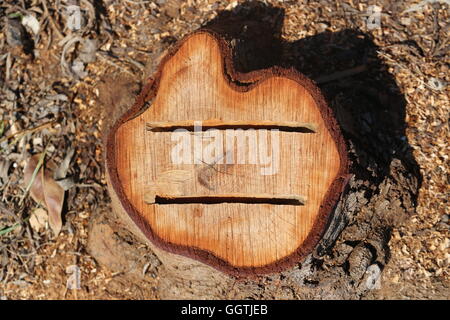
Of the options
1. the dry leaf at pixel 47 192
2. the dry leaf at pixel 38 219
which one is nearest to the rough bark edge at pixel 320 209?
the dry leaf at pixel 47 192

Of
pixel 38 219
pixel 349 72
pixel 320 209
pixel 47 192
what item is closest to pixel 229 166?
pixel 320 209

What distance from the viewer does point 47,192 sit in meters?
2.78

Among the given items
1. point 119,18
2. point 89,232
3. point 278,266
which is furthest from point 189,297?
point 119,18

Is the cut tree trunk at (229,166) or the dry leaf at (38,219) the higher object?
the cut tree trunk at (229,166)

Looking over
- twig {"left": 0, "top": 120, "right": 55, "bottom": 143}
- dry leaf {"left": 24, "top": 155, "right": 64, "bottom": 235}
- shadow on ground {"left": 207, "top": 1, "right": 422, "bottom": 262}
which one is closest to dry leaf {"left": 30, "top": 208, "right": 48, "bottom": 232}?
dry leaf {"left": 24, "top": 155, "right": 64, "bottom": 235}

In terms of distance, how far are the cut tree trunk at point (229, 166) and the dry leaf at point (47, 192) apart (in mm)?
852

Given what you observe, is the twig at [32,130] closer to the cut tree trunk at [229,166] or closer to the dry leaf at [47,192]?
the dry leaf at [47,192]

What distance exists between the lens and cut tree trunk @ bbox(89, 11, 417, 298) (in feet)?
6.30

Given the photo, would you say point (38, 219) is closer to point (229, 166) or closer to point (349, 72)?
point (229, 166)

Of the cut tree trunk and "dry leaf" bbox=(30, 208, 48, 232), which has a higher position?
the cut tree trunk

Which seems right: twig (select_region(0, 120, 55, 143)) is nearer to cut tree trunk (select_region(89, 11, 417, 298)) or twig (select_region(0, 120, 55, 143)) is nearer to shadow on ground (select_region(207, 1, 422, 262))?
cut tree trunk (select_region(89, 11, 417, 298))

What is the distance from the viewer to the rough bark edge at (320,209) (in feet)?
6.26

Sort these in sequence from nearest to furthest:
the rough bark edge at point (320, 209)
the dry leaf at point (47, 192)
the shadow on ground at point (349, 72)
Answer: the rough bark edge at point (320, 209), the shadow on ground at point (349, 72), the dry leaf at point (47, 192)

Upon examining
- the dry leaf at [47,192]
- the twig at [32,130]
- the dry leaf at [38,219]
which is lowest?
the dry leaf at [38,219]
